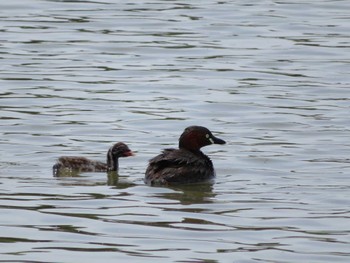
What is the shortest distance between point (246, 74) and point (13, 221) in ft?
32.7

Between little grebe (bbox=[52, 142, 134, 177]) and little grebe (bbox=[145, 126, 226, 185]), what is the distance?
0.54m

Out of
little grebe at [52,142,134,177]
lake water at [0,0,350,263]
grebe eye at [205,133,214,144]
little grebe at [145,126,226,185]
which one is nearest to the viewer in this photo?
lake water at [0,0,350,263]

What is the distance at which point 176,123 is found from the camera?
1920cm

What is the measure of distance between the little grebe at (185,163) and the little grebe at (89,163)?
1.76 ft

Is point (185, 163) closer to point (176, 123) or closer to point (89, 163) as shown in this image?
point (89, 163)

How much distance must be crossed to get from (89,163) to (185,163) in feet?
3.57

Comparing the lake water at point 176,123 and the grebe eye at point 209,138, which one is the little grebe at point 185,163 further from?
the lake water at point 176,123

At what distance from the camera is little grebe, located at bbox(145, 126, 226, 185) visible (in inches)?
613

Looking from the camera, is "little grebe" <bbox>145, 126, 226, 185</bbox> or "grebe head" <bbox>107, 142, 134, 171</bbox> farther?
"grebe head" <bbox>107, 142, 134, 171</bbox>

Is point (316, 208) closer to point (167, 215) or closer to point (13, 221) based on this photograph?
point (167, 215)

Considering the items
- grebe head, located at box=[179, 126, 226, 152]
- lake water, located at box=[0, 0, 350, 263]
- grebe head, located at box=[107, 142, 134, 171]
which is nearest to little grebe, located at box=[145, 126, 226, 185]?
grebe head, located at box=[179, 126, 226, 152]

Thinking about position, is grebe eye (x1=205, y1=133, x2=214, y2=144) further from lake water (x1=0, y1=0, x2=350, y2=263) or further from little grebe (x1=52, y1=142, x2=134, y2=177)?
little grebe (x1=52, y1=142, x2=134, y2=177)

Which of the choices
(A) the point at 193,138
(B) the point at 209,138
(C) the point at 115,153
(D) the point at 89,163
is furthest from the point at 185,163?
(D) the point at 89,163

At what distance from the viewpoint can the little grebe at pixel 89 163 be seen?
1584 cm
